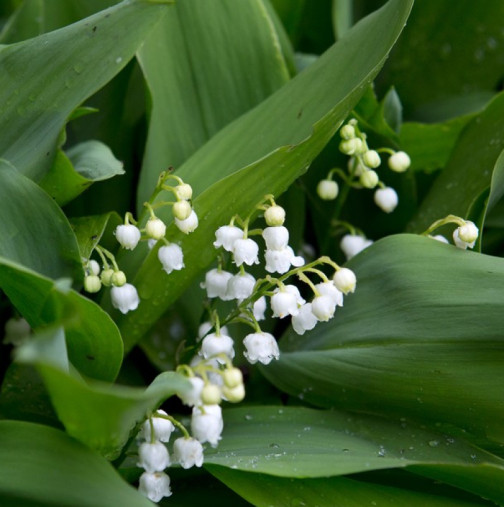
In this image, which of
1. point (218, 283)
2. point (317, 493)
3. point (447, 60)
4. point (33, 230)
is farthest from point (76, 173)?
point (447, 60)

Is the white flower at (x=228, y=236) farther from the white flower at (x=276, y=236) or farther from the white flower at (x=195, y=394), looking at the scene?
the white flower at (x=195, y=394)

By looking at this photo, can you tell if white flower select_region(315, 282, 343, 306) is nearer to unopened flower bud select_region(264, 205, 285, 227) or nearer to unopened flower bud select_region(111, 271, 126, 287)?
unopened flower bud select_region(264, 205, 285, 227)

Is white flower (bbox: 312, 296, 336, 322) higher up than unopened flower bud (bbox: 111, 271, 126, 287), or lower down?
lower down

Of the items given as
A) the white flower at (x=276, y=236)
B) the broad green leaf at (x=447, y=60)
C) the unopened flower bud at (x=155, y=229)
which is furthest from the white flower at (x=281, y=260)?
the broad green leaf at (x=447, y=60)

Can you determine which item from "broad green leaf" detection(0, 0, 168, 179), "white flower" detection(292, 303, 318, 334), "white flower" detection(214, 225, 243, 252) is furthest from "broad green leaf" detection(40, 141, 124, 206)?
"white flower" detection(292, 303, 318, 334)

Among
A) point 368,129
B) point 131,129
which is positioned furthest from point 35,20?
point 368,129

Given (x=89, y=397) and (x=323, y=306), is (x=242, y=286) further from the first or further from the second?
(x=89, y=397)
